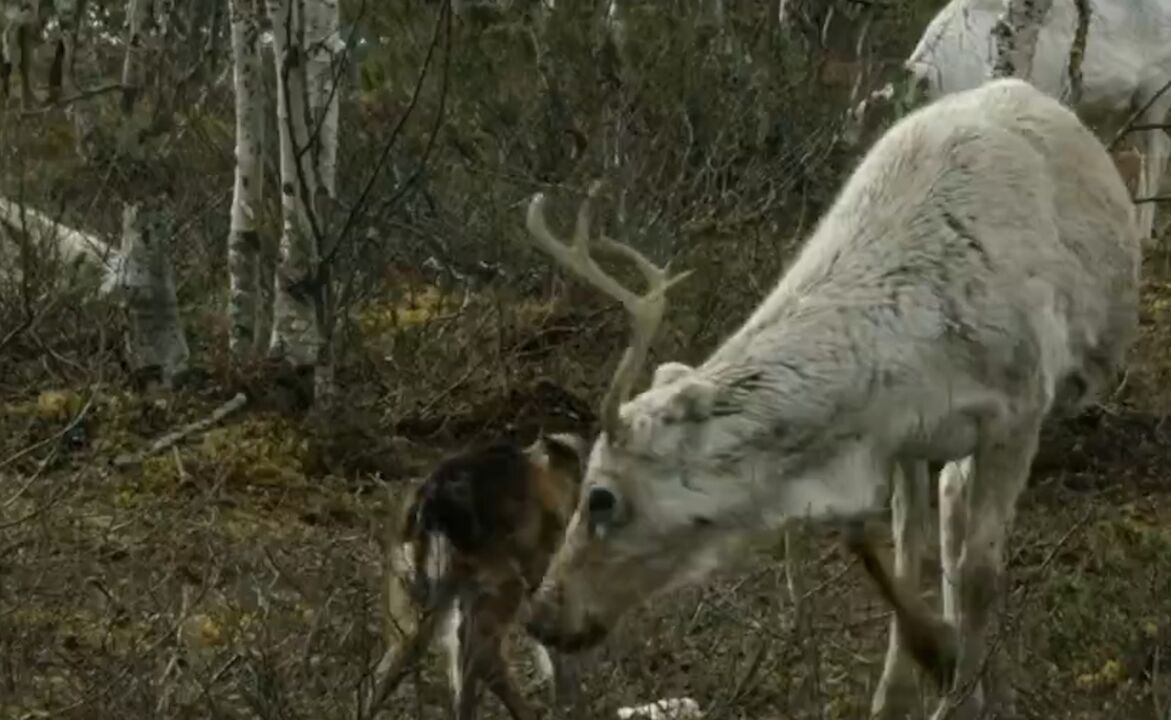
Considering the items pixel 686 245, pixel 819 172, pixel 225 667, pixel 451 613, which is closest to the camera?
pixel 225 667

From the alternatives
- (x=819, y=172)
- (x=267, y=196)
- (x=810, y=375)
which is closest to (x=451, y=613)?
(x=810, y=375)

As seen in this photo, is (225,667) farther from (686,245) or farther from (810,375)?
(686,245)

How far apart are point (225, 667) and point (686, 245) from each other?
4.99 m

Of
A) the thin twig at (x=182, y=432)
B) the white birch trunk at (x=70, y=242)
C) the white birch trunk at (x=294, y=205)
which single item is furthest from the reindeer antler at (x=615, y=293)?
the white birch trunk at (x=70, y=242)

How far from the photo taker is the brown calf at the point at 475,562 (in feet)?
19.4

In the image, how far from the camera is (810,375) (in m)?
5.72

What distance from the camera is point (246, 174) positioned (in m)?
9.53

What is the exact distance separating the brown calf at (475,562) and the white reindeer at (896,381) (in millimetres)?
368

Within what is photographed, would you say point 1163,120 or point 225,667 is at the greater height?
point 225,667

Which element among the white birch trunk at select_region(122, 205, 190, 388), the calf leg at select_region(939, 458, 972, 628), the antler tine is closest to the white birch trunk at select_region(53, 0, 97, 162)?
the white birch trunk at select_region(122, 205, 190, 388)

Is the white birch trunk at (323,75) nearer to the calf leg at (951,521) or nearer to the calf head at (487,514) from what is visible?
the calf head at (487,514)

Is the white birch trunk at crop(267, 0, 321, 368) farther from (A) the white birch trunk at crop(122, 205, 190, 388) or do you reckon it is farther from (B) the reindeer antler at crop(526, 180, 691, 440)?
(B) the reindeer antler at crop(526, 180, 691, 440)

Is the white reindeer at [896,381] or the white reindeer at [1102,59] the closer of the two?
the white reindeer at [896,381]

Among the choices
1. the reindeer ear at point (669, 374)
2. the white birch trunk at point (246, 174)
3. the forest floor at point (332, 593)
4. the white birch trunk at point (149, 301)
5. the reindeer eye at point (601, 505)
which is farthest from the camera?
the white birch trunk at point (149, 301)
